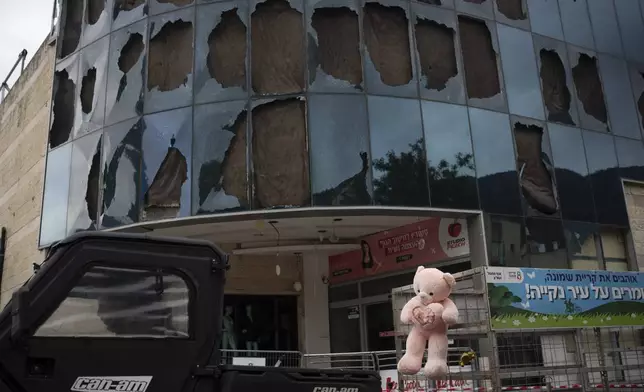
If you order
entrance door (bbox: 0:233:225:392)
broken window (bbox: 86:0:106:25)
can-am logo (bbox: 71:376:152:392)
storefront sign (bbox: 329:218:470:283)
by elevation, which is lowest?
can-am logo (bbox: 71:376:152:392)

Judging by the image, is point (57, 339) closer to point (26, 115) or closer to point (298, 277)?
point (298, 277)

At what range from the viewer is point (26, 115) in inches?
786

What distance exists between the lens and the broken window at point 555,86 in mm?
16078

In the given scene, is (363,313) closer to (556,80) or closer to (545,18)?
(556,80)

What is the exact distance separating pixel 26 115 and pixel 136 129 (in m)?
7.96

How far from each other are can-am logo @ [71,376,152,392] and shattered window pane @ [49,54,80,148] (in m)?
14.0

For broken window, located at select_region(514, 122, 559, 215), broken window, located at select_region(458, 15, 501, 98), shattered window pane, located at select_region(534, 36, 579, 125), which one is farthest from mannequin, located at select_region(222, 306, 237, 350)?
shattered window pane, located at select_region(534, 36, 579, 125)

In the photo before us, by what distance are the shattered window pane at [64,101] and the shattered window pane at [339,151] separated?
287 inches

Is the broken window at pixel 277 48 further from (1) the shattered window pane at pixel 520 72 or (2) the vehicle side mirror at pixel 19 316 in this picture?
(2) the vehicle side mirror at pixel 19 316

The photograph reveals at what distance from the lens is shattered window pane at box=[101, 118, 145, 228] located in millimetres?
13906

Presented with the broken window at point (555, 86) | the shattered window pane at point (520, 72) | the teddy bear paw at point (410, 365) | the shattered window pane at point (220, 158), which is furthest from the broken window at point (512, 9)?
the teddy bear paw at point (410, 365)

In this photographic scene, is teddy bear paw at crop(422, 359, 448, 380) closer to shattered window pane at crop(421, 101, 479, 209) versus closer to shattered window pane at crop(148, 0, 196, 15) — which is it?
shattered window pane at crop(421, 101, 479, 209)

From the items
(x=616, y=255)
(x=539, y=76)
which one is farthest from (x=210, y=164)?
(x=616, y=255)

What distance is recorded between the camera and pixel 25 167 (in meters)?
Answer: 19.2
